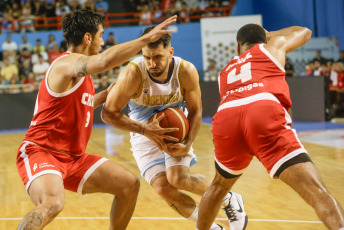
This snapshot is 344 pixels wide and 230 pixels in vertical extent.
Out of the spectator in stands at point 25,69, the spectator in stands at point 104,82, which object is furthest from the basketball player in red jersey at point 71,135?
the spectator in stands at point 25,69

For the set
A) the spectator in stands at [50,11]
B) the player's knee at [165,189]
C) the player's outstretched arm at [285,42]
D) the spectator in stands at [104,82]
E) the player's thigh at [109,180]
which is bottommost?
the spectator in stands at [104,82]

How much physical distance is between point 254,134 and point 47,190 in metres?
1.53

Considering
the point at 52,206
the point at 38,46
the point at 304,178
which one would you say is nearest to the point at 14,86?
the point at 38,46

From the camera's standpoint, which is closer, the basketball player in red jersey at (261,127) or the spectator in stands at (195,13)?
the basketball player in red jersey at (261,127)

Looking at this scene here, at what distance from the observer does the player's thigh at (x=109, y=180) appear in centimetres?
422

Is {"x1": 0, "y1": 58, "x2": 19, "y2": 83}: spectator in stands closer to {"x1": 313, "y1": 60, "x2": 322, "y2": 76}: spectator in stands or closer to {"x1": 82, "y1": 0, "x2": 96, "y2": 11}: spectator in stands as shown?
{"x1": 82, "y1": 0, "x2": 96, "y2": 11}: spectator in stands

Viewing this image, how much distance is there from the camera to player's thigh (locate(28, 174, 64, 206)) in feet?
11.8

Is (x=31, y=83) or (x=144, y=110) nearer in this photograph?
(x=144, y=110)

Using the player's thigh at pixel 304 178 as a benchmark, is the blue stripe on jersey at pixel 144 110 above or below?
above

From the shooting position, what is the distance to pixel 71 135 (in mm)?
4102

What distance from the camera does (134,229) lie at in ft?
16.8

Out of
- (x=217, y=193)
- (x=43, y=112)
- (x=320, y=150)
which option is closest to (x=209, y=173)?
(x=320, y=150)

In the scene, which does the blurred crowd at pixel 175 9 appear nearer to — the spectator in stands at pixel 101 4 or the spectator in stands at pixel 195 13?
the spectator in stands at pixel 195 13

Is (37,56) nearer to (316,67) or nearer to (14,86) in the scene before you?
(14,86)
